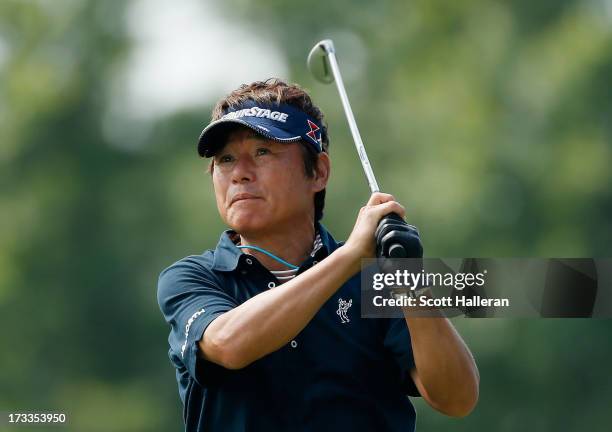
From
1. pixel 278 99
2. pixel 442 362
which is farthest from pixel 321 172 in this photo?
pixel 442 362

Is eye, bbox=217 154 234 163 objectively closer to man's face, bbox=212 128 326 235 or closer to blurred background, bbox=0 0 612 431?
man's face, bbox=212 128 326 235

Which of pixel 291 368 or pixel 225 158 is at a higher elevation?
pixel 225 158

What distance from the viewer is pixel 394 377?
3.88m

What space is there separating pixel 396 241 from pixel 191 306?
1.93ft

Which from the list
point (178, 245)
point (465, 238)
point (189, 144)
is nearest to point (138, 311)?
point (178, 245)

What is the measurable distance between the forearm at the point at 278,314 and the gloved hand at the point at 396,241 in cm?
9

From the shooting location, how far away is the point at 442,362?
3746mm

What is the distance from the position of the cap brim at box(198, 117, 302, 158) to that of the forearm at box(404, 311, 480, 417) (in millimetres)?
680

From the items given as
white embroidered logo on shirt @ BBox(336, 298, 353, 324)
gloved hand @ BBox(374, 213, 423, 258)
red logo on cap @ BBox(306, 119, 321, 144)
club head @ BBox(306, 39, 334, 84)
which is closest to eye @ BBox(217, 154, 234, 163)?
red logo on cap @ BBox(306, 119, 321, 144)

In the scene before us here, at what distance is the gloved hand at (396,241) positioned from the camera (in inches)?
139

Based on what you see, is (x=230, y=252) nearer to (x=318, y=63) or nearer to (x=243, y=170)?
(x=243, y=170)

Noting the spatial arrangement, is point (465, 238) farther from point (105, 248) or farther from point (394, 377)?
point (394, 377)

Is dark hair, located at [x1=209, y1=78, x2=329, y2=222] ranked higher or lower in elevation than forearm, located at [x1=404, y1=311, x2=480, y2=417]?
higher

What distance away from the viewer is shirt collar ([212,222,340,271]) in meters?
3.95
